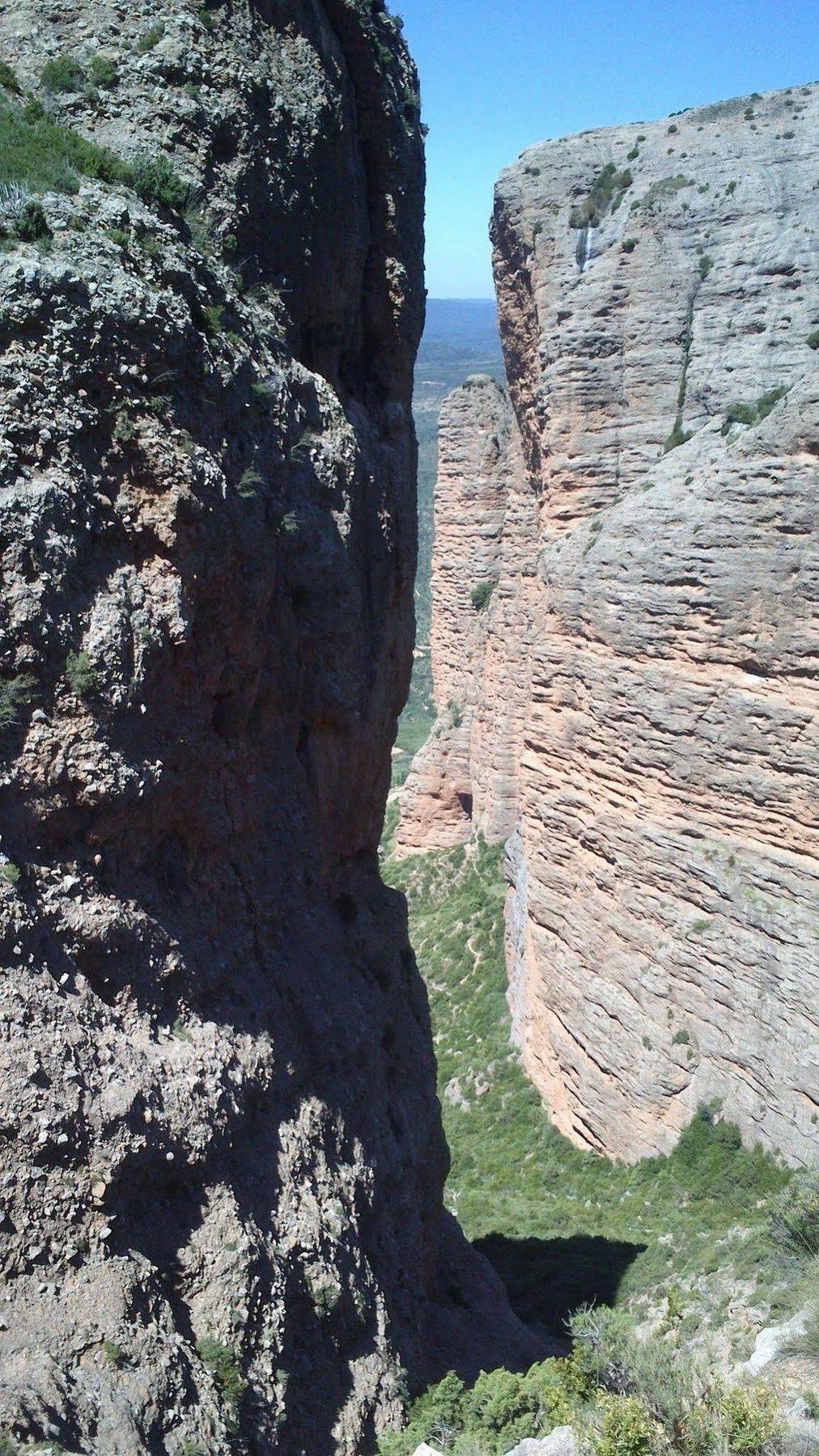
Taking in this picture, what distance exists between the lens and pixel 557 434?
21.7m

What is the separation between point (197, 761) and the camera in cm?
839

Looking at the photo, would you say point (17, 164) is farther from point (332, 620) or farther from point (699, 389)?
point (699, 389)

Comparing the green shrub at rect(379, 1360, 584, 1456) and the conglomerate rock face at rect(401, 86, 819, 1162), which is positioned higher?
the conglomerate rock face at rect(401, 86, 819, 1162)

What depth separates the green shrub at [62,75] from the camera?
878 cm

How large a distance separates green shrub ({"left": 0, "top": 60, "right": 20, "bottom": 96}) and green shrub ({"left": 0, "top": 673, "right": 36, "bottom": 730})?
5505 millimetres

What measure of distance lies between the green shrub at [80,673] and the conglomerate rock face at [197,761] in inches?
0.8

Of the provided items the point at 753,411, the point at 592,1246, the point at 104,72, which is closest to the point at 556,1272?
the point at 592,1246

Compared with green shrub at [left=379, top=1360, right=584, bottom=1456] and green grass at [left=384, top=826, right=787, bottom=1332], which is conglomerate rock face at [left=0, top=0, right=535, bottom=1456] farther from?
green grass at [left=384, top=826, right=787, bottom=1332]

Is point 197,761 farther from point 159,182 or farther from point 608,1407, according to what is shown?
point 608,1407

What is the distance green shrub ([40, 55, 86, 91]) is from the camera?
346 inches

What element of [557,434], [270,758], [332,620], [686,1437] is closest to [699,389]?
[557,434]

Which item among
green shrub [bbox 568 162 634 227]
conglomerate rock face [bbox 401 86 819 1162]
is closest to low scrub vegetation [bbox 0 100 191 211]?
conglomerate rock face [bbox 401 86 819 1162]

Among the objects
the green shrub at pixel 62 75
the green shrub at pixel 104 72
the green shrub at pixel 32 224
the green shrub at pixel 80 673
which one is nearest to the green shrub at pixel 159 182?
the green shrub at pixel 104 72

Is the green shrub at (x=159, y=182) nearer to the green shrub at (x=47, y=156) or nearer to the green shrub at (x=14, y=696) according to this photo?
the green shrub at (x=47, y=156)
